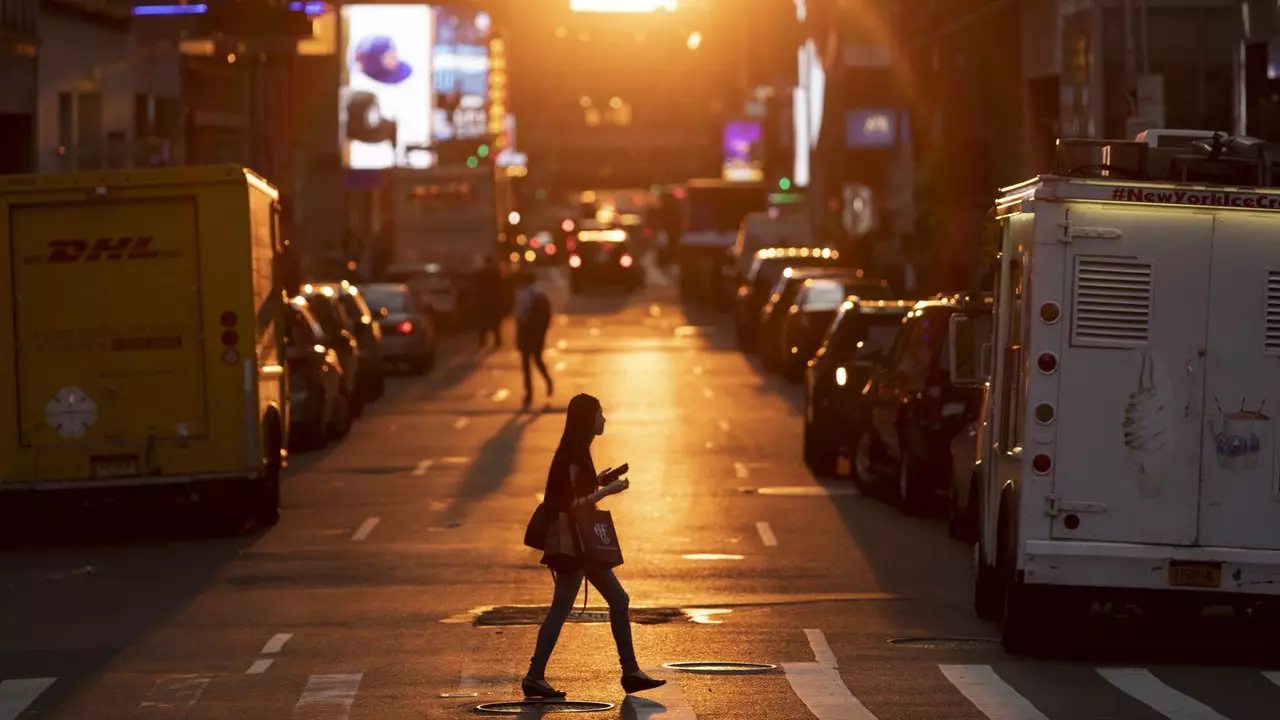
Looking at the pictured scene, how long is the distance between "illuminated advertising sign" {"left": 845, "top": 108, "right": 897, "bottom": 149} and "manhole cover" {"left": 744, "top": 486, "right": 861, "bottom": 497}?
54.9 m

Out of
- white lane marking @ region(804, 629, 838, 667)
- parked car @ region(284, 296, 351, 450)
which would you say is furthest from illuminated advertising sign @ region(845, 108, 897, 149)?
white lane marking @ region(804, 629, 838, 667)

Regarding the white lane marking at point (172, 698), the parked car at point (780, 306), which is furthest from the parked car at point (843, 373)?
the parked car at point (780, 306)

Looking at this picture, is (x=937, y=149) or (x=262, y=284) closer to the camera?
(x=262, y=284)

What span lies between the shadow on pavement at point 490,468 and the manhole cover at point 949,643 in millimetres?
7792

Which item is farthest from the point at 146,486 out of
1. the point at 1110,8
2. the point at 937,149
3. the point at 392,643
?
the point at 937,149

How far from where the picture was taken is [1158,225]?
14289mm

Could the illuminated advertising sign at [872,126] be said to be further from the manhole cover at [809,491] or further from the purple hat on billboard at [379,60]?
the manhole cover at [809,491]

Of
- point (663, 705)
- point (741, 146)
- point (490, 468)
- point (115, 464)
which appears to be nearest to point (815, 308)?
point (490, 468)

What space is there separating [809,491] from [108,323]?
727 centimetres

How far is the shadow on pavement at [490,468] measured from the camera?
23.8 meters

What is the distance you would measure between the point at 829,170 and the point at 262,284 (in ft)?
204

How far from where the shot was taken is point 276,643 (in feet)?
49.6

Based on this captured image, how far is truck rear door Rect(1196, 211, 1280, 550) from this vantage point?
1427cm

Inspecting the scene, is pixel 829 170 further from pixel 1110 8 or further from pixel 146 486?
pixel 146 486
